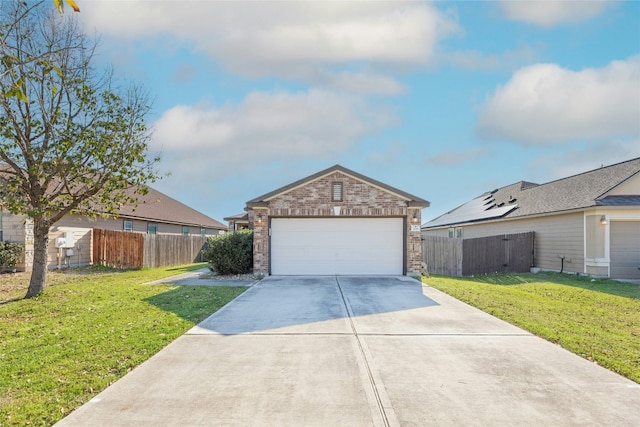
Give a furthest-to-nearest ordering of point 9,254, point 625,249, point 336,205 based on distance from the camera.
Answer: point 625,249 < point 9,254 < point 336,205

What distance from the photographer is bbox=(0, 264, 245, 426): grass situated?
13.9 ft

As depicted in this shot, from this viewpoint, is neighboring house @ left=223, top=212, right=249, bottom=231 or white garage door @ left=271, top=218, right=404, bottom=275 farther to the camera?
neighboring house @ left=223, top=212, right=249, bottom=231

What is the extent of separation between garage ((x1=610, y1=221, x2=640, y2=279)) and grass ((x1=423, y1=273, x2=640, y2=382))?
1.45 meters

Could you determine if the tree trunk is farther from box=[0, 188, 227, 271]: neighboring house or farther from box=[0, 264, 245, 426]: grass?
box=[0, 188, 227, 271]: neighboring house

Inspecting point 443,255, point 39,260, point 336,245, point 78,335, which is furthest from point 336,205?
point 78,335

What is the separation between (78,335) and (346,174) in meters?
10.2

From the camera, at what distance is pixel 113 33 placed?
37.3 ft

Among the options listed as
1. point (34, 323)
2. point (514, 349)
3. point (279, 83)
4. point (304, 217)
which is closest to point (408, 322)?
point (514, 349)

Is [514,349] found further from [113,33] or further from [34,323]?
[113,33]

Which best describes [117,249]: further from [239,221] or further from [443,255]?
[443,255]

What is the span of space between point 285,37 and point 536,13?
6.48 metres

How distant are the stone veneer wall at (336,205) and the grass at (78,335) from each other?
10.5 feet

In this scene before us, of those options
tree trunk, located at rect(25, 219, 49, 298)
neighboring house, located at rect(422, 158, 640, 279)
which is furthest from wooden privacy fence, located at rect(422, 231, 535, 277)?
tree trunk, located at rect(25, 219, 49, 298)

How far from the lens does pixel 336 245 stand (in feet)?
49.5
